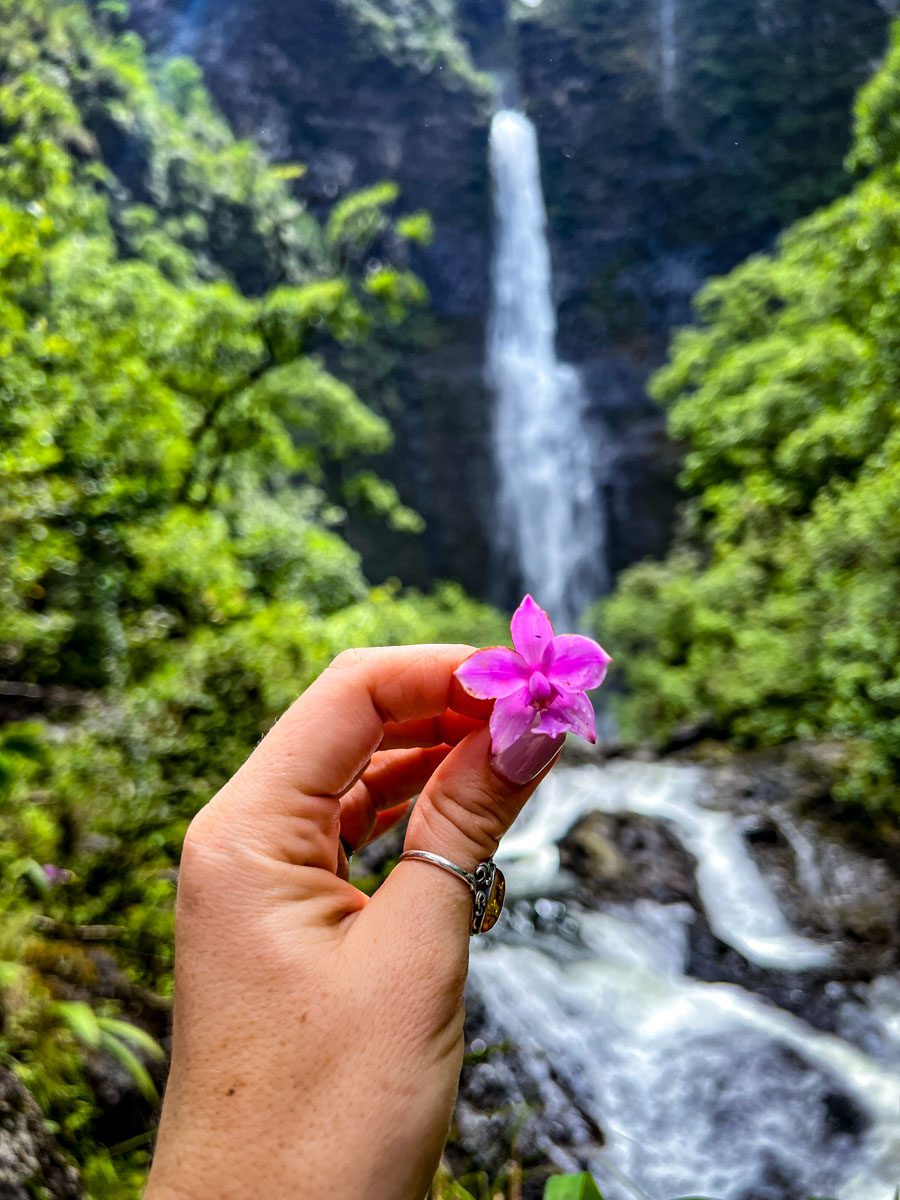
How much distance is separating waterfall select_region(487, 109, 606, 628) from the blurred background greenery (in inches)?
51.6

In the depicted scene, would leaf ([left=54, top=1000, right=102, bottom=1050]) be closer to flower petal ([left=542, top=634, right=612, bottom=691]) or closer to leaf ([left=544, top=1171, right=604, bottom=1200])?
leaf ([left=544, top=1171, right=604, bottom=1200])

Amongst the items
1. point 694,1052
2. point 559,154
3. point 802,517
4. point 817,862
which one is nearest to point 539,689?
point 694,1052

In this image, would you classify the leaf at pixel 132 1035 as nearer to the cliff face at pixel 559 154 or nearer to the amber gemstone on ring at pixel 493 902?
the amber gemstone on ring at pixel 493 902

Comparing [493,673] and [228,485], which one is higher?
[228,485]

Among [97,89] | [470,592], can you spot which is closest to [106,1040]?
[97,89]

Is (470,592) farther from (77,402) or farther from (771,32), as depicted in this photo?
(77,402)

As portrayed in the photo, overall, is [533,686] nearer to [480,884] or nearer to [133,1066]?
[480,884]

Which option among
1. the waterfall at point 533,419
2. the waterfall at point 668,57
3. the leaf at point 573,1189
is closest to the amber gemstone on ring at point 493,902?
the leaf at point 573,1189

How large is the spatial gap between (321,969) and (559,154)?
13.7 meters

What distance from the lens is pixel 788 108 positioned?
8.95m

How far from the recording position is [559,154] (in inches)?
465

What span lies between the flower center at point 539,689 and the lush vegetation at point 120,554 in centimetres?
127

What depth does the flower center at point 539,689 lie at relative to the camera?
2.13ft

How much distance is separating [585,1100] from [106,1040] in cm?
120
